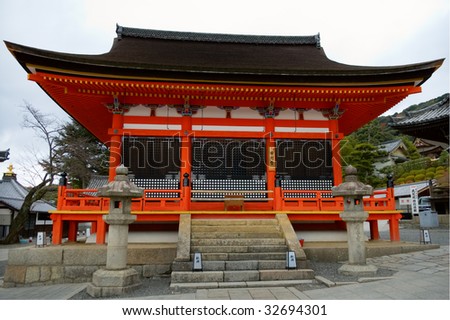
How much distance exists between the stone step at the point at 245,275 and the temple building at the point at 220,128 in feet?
9.61

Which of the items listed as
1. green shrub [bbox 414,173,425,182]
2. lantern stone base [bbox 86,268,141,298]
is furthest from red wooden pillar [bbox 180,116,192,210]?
green shrub [bbox 414,173,425,182]

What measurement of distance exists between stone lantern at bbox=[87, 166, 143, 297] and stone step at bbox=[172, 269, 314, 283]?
3.78 feet

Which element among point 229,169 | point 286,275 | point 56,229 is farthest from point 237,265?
point 56,229

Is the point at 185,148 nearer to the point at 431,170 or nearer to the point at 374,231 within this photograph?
the point at 374,231

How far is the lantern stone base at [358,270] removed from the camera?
7582 millimetres

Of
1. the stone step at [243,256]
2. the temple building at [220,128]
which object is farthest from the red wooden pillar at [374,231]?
the stone step at [243,256]

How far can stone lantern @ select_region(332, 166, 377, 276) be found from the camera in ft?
25.6

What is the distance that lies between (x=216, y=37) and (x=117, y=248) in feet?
43.9

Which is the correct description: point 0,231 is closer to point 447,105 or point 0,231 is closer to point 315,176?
point 315,176

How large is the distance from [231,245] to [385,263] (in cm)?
432

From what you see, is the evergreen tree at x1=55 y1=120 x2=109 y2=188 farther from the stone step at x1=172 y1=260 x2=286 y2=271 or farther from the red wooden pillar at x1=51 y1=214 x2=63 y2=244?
the stone step at x1=172 y1=260 x2=286 y2=271

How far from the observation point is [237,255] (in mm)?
8250

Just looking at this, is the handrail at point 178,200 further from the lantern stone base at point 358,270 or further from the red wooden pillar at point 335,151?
the lantern stone base at point 358,270
